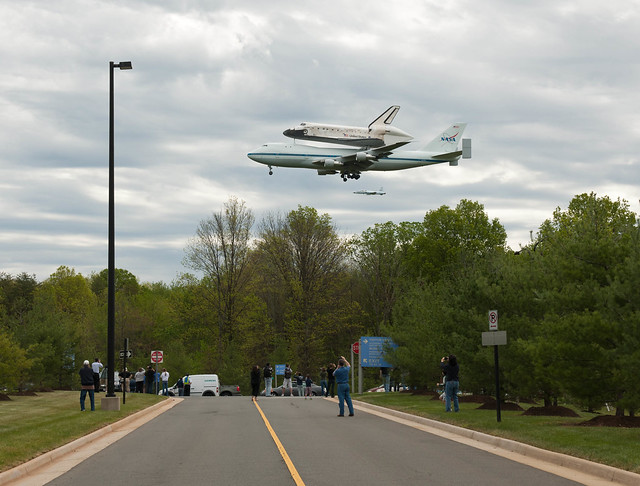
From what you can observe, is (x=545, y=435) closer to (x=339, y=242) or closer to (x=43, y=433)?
(x=43, y=433)

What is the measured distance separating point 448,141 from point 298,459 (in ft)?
167

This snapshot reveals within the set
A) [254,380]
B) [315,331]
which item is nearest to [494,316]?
[254,380]

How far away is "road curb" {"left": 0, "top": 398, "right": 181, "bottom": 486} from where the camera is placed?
39.8 feet

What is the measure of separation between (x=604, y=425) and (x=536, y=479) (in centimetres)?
835

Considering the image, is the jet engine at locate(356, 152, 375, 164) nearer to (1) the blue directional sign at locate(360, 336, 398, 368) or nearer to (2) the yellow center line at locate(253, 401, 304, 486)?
(1) the blue directional sign at locate(360, 336, 398, 368)

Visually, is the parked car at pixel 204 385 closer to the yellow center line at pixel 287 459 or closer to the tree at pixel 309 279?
the tree at pixel 309 279

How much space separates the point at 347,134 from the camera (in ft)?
174

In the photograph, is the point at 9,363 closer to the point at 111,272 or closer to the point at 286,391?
the point at 111,272

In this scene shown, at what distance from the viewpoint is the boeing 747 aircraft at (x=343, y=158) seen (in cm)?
5003

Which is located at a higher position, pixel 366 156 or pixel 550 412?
pixel 366 156

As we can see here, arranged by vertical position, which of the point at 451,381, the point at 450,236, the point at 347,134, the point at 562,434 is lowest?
the point at 562,434

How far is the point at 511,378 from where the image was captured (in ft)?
77.8

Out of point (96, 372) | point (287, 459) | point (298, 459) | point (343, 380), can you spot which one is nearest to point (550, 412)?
point (343, 380)

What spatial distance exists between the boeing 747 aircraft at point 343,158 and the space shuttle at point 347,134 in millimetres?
685
